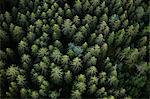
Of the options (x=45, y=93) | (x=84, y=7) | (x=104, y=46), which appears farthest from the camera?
(x=84, y=7)

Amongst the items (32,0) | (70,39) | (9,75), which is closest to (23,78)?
(9,75)

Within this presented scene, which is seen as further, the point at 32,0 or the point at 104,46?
the point at 32,0

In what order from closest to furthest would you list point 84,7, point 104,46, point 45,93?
point 45,93, point 104,46, point 84,7

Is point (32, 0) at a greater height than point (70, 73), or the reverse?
point (32, 0)

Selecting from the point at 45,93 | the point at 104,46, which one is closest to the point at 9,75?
the point at 45,93

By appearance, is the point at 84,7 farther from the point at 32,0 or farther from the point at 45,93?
the point at 45,93

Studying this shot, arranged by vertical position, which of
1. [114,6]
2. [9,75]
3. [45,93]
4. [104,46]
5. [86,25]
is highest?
[114,6]
